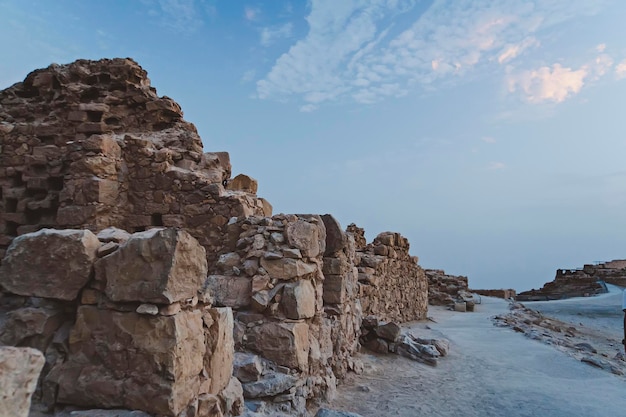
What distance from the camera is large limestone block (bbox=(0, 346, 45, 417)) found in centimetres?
139

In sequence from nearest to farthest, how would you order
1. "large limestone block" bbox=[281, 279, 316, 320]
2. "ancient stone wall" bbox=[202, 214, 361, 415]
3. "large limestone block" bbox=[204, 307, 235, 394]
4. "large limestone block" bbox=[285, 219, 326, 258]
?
"large limestone block" bbox=[204, 307, 235, 394], "ancient stone wall" bbox=[202, 214, 361, 415], "large limestone block" bbox=[281, 279, 316, 320], "large limestone block" bbox=[285, 219, 326, 258]

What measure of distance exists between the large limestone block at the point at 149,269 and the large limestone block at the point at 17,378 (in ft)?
2.80

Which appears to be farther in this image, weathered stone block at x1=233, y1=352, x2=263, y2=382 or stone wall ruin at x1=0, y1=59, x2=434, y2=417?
weathered stone block at x1=233, y1=352, x2=263, y2=382

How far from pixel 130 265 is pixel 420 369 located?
5365 millimetres

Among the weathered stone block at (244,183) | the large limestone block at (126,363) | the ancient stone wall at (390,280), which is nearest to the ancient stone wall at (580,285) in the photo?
the ancient stone wall at (390,280)

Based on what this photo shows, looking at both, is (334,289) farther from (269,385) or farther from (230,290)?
(269,385)

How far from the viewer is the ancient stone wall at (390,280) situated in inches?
355

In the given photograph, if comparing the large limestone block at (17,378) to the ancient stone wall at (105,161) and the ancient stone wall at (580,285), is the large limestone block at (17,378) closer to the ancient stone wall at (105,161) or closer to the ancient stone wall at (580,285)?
the ancient stone wall at (105,161)

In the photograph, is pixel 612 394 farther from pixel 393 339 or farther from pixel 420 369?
pixel 393 339

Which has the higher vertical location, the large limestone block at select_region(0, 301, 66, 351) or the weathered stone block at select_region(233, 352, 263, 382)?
the large limestone block at select_region(0, 301, 66, 351)

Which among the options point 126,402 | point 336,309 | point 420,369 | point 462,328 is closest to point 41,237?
point 126,402

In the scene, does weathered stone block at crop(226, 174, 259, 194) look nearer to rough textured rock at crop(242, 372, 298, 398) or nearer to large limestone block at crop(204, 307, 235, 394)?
rough textured rock at crop(242, 372, 298, 398)

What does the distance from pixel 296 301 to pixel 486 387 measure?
135 inches

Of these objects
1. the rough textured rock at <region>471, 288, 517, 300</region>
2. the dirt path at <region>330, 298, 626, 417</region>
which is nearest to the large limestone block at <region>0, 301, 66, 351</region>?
the dirt path at <region>330, 298, 626, 417</region>
